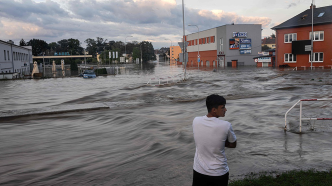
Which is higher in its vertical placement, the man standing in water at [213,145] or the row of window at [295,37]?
the row of window at [295,37]

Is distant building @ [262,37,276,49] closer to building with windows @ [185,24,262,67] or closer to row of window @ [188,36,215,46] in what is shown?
row of window @ [188,36,215,46]

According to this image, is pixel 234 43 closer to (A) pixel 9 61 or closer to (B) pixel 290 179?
(A) pixel 9 61

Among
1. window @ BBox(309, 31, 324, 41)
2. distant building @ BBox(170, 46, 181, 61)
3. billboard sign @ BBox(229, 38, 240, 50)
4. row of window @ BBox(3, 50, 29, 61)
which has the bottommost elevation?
row of window @ BBox(3, 50, 29, 61)

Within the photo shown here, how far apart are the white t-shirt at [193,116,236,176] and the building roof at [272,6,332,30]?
177 feet

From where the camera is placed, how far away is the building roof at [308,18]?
50.8 metres

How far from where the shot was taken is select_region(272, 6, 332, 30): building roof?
50.8 m

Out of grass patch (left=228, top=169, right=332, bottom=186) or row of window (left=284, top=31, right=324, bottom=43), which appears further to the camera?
row of window (left=284, top=31, right=324, bottom=43)

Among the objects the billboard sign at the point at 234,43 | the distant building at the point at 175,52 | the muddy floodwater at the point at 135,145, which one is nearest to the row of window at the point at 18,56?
the muddy floodwater at the point at 135,145

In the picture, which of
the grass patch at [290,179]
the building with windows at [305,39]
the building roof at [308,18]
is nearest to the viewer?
the grass patch at [290,179]

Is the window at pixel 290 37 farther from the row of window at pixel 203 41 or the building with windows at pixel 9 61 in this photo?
the building with windows at pixel 9 61

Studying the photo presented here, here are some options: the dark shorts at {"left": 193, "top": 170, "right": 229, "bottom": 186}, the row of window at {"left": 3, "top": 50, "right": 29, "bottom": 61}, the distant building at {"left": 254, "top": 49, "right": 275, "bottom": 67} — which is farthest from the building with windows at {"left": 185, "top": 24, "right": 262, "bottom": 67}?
the dark shorts at {"left": 193, "top": 170, "right": 229, "bottom": 186}

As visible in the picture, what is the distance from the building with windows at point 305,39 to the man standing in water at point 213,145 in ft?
170

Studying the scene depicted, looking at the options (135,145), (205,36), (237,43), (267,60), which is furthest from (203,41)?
(135,145)

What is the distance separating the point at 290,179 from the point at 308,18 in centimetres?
5521
